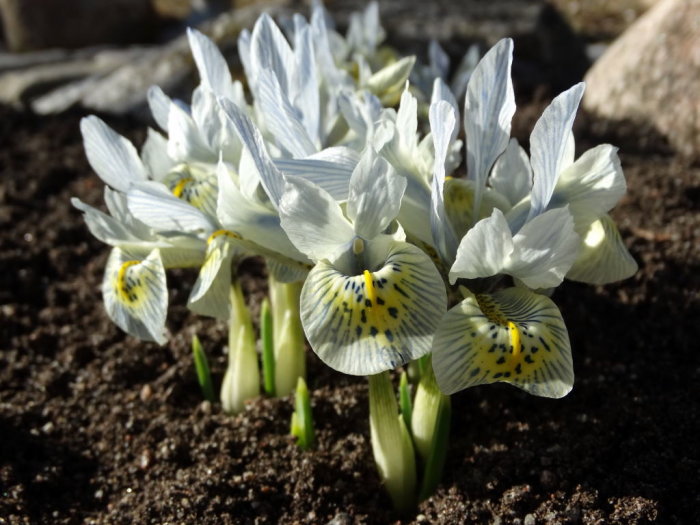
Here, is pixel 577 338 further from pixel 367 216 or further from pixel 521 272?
pixel 367 216

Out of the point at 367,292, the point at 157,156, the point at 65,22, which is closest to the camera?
the point at 367,292

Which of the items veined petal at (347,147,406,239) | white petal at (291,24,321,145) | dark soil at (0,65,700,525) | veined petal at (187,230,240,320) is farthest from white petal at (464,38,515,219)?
dark soil at (0,65,700,525)

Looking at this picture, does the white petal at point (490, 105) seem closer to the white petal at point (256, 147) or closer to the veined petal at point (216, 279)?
the white petal at point (256, 147)

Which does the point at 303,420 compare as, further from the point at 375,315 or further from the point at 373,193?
the point at 373,193

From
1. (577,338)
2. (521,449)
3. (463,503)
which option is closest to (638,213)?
(577,338)

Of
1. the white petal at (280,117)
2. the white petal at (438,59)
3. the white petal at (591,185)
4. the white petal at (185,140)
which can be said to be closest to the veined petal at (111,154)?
the white petal at (185,140)

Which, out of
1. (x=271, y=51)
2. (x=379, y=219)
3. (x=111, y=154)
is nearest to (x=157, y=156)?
(x=111, y=154)
